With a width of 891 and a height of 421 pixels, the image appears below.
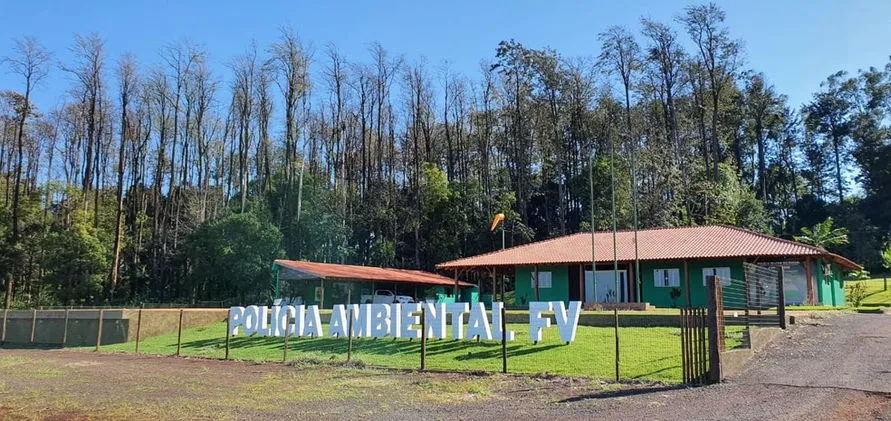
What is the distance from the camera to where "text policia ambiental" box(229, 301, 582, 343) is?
15508 millimetres

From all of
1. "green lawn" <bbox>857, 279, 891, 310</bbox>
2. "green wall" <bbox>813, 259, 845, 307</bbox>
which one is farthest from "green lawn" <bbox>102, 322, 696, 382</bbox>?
"green lawn" <bbox>857, 279, 891, 310</bbox>

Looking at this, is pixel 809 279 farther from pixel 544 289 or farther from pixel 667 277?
pixel 544 289

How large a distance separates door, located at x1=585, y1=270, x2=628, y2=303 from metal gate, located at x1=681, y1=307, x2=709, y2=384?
19.6 metres

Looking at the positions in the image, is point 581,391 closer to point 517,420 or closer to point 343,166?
point 517,420

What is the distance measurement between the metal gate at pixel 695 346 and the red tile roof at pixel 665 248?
16887 millimetres

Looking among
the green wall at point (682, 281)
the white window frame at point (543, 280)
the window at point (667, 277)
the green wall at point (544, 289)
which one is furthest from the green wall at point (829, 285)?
the white window frame at point (543, 280)

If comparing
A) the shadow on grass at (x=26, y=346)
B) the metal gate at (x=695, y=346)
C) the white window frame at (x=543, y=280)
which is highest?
the white window frame at (x=543, y=280)

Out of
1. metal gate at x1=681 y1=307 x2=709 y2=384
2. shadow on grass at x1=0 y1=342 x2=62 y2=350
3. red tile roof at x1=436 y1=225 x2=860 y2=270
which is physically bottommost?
shadow on grass at x1=0 y1=342 x2=62 y2=350

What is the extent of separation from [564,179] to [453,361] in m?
37.5

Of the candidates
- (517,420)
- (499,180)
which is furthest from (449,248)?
(517,420)

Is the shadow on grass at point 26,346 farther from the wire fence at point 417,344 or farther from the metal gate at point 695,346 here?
the metal gate at point 695,346

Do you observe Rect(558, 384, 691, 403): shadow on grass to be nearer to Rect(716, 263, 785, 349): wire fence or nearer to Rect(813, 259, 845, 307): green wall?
Rect(716, 263, 785, 349): wire fence

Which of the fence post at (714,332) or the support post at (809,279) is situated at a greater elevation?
the support post at (809,279)

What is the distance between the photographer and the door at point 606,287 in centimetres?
3069
